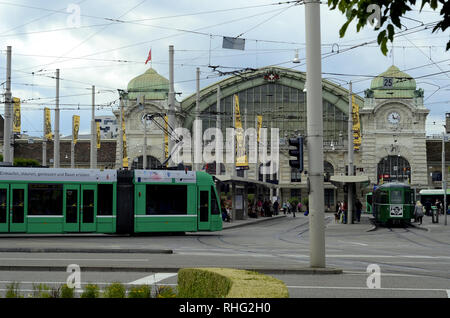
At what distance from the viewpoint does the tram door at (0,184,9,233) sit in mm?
27156

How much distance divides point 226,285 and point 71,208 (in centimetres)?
2152

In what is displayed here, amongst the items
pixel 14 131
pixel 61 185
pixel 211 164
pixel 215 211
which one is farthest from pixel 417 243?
pixel 211 164

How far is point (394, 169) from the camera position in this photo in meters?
85.1

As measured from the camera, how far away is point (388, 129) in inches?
3369

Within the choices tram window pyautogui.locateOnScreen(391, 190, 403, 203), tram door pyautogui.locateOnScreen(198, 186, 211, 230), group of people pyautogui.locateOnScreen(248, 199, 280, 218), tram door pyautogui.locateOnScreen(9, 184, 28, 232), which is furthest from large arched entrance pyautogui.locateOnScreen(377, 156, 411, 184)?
tram door pyautogui.locateOnScreen(9, 184, 28, 232)

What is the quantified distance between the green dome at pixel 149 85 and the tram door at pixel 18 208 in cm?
5438

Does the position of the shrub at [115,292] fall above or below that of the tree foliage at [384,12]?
below

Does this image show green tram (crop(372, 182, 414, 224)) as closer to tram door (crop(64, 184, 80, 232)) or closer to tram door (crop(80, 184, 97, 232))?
tram door (crop(80, 184, 97, 232))

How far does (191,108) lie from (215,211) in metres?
62.1

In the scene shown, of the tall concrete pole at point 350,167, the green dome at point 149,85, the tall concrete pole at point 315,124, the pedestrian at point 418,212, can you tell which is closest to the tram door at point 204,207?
the tall concrete pole at point 350,167

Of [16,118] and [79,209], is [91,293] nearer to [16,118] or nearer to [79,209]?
[79,209]

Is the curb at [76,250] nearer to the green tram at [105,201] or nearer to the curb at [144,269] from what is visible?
the curb at [144,269]

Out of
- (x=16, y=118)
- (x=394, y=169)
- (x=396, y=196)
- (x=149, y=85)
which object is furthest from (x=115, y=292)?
(x=394, y=169)

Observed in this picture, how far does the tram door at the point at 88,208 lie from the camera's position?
27969 millimetres
